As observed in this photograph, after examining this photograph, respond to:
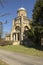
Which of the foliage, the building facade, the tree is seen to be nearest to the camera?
the tree

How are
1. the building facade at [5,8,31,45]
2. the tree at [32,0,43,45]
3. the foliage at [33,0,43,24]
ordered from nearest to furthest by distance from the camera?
the tree at [32,0,43,45] < the foliage at [33,0,43,24] < the building facade at [5,8,31,45]

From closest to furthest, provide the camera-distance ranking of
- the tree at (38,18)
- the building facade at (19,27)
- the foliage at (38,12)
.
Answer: the tree at (38,18), the foliage at (38,12), the building facade at (19,27)

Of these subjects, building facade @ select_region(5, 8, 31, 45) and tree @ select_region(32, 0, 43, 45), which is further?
building facade @ select_region(5, 8, 31, 45)

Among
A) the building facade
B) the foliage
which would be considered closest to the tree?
the foliage

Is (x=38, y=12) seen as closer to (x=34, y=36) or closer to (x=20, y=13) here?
(x=34, y=36)

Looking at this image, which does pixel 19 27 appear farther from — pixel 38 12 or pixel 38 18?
pixel 38 12

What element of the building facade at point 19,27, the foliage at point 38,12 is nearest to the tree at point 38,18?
the foliage at point 38,12

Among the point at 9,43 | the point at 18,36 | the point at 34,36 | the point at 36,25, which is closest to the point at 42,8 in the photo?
the point at 36,25

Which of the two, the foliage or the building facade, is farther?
the building facade

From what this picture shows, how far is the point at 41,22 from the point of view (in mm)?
35438

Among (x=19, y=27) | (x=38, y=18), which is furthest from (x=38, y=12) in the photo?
(x=19, y=27)

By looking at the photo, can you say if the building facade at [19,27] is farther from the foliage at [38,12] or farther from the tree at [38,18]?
the foliage at [38,12]

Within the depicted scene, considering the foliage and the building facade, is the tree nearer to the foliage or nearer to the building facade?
the foliage

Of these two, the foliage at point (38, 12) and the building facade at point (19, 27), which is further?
the building facade at point (19, 27)
